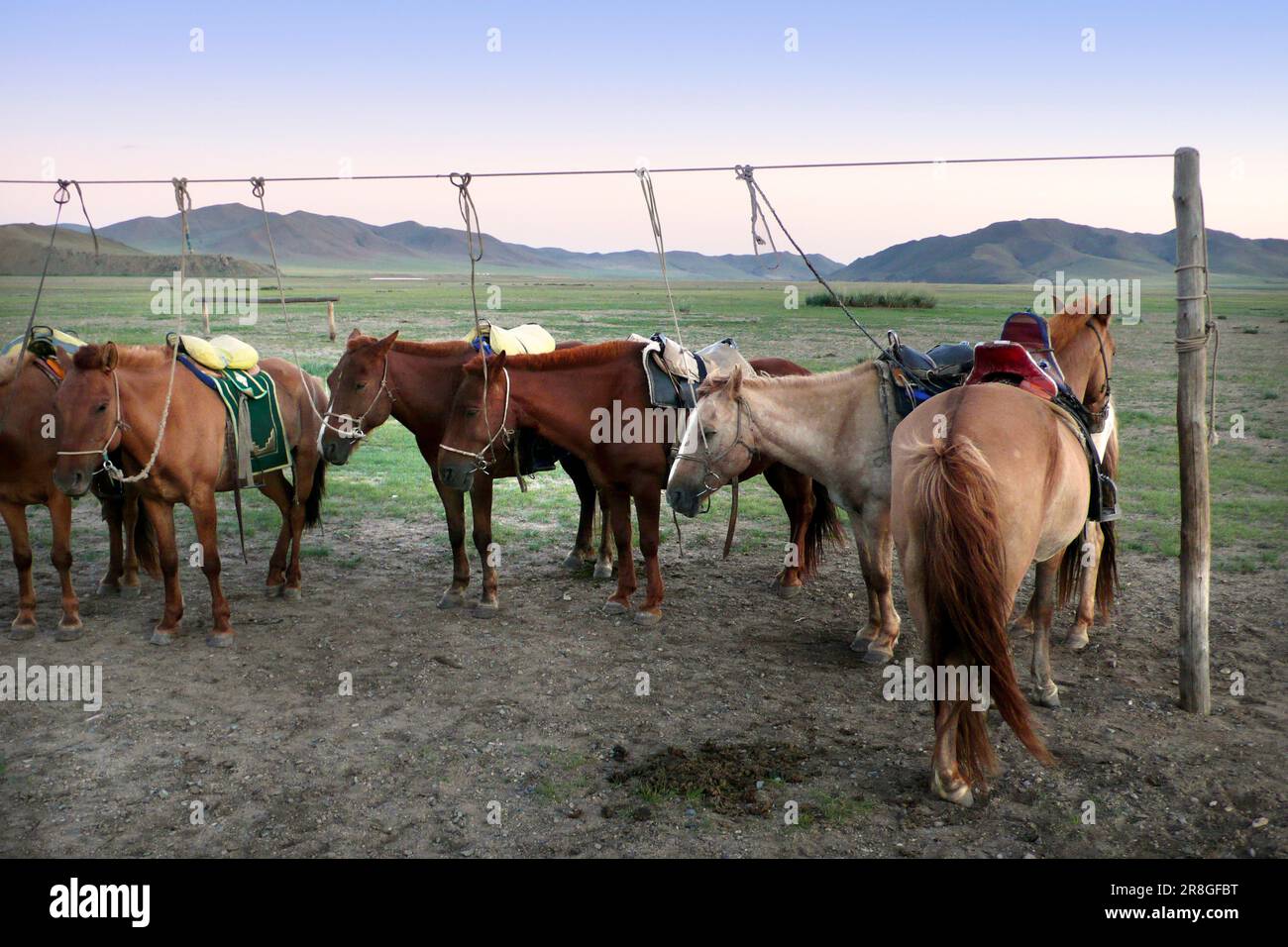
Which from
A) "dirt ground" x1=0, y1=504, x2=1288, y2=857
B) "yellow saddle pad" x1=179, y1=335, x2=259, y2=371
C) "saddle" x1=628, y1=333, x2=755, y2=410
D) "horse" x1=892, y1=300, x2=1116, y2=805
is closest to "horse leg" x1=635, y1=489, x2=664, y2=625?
"dirt ground" x1=0, y1=504, x2=1288, y2=857

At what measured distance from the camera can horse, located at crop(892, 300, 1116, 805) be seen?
13.2 feet

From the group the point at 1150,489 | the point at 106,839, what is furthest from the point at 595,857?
the point at 1150,489

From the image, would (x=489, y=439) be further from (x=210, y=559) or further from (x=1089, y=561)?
(x=1089, y=561)

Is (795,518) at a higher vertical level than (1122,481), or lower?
higher

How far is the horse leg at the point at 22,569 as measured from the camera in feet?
22.3

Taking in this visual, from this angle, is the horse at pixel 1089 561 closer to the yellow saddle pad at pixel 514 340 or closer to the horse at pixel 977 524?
the horse at pixel 977 524

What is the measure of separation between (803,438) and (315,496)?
4957 mm

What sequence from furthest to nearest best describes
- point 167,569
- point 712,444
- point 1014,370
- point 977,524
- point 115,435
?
1. point 167,569
2. point 115,435
3. point 712,444
4. point 1014,370
5. point 977,524

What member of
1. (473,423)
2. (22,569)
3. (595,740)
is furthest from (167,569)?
(595,740)

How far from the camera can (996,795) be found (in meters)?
4.52

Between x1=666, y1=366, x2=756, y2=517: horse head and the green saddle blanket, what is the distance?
3.61 m

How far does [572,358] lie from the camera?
285 inches

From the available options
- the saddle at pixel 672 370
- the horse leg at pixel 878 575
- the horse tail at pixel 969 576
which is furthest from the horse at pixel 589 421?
the horse tail at pixel 969 576

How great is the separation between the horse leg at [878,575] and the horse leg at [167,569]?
16.7 ft
